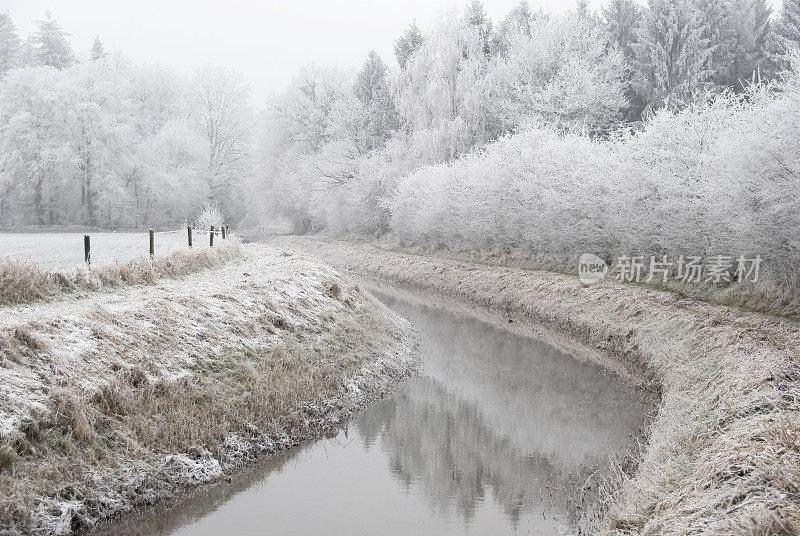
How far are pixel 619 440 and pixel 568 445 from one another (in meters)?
0.90

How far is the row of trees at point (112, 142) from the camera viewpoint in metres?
44.1

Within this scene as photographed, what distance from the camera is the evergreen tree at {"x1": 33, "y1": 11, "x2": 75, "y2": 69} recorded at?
58.3 meters

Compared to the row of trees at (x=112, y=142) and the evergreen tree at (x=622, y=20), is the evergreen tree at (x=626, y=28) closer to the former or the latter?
the evergreen tree at (x=622, y=20)

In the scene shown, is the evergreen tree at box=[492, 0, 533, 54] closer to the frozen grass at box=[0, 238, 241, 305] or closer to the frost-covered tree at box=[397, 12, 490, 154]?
the frost-covered tree at box=[397, 12, 490, 154]

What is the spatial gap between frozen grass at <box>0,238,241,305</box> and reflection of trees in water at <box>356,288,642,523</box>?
6.21 m

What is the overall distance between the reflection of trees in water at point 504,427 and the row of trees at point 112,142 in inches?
1429

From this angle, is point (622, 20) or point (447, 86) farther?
point (622, 20)

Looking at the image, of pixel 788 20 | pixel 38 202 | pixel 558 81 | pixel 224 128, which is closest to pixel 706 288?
pixel 558 81

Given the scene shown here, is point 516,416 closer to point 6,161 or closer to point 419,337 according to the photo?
point 419,337

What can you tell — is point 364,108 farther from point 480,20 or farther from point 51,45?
point 51,45

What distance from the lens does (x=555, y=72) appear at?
41062 millimetres

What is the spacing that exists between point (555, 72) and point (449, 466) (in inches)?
1393

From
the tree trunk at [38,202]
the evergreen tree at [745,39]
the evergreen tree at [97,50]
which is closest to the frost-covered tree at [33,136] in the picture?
the tree trunk at [38,202]

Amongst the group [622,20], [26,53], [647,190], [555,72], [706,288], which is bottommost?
[706,288]
